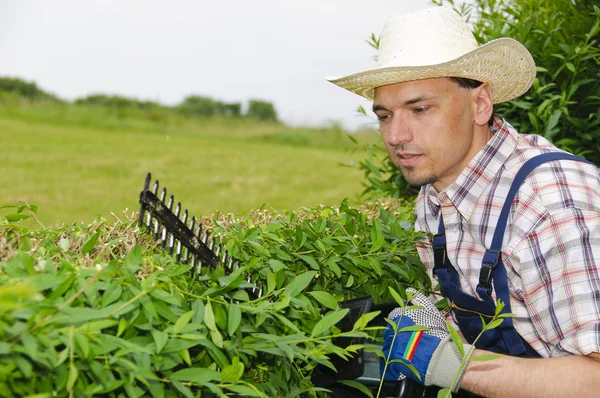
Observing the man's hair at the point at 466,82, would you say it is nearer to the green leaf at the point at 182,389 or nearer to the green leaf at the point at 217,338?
the green leaf at the point at 217,338

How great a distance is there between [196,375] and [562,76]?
12.6 feet

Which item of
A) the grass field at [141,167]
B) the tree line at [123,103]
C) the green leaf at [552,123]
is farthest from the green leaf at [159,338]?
the tree line at [123,103]

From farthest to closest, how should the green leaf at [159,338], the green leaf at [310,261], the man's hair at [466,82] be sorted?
the man's hair at [466,82] → the green leaf at [310,261] → the green leaf at [159,338]

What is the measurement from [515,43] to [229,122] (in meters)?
31.0

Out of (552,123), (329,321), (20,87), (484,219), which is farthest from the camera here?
(20,87)

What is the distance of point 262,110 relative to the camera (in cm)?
3997

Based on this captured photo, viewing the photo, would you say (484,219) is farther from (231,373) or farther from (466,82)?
(231,373)

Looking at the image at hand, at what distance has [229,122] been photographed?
33.5 meters

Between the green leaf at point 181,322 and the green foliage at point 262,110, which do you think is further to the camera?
the green foliage at point 262,110

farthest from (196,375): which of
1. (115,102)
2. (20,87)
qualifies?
(20,87)

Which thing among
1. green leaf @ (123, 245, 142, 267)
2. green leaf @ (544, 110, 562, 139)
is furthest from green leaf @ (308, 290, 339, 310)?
green leaf @ (544, 110, 562, 139)

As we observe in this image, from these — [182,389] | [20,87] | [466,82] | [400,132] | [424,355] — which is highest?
[20,87]

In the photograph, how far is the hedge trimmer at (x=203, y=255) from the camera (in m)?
2.15

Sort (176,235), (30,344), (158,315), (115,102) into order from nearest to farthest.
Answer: (30,344)
(158,315)
(176,235)
(115,102)
